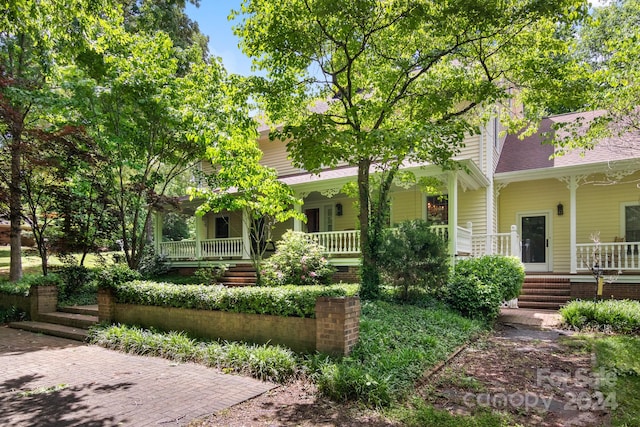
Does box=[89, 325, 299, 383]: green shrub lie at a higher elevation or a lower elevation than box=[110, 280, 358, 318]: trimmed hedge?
lower

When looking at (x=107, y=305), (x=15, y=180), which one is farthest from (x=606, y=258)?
(x=15, y=180)

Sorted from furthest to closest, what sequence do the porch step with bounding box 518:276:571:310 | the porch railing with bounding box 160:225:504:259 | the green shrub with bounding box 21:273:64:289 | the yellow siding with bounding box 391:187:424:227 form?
the yellow siding with bounding box 391:187:424:227 < the porch railing with bounding box 160:225:504:259 < the porch step with bounding box 518:276:571:310 < the green shrub with bounding box 21:273:64:289

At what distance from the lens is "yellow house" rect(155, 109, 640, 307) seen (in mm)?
10805

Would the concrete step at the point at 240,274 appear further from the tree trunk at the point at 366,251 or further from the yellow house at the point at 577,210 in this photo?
the yellow house at the point at 577,210

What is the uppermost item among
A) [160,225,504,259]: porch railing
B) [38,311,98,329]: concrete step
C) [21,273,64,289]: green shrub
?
[160,225,504,259]: porch railing

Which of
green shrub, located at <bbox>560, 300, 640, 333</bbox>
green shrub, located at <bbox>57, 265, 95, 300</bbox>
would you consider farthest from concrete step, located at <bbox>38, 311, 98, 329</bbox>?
green shrub, located at <bbox>560, 300, 640, 333</bbox>

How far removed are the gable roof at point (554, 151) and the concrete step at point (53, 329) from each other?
10.7 metres

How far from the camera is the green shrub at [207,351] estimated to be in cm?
494

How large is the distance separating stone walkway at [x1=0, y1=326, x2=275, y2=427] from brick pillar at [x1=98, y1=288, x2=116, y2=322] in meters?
1.33

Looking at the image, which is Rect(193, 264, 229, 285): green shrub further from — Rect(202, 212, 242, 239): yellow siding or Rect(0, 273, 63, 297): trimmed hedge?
Rect(0, 273, 63, 297): trimmed hedge

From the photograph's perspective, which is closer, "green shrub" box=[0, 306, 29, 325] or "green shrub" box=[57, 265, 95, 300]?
"green shrub" box=[0, 306, 29, 325]

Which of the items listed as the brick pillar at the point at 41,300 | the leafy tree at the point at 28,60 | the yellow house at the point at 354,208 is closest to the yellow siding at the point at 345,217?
the yellow house at the point at 354,208

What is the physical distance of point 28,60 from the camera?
1404 centimetres

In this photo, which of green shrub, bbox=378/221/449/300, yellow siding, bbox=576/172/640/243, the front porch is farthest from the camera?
yellow siding, bbox=576/172/640/243
